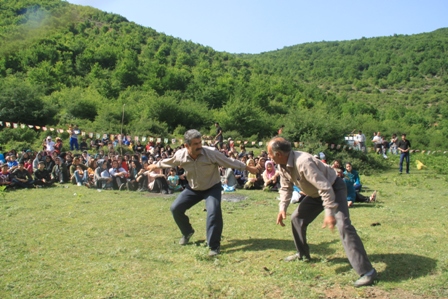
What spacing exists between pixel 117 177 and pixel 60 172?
7.74ft

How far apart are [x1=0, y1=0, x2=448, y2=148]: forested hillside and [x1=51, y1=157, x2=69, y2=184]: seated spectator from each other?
3.96 meters

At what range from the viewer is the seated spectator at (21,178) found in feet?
43.8

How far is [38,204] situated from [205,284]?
7017 mm

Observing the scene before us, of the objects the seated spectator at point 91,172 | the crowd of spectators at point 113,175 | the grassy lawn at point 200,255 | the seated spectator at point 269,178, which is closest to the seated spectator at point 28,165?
the crowd of spectators at point 113,175

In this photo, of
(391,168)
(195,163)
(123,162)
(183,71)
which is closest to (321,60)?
(183,71)

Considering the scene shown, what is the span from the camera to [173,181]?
531 inches

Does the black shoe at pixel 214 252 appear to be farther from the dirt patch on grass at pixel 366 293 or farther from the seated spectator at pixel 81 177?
the seated spectator at pixel 81 177

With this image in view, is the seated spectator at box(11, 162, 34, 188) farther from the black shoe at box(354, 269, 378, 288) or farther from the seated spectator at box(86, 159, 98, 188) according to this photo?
the black shoe at box(354, 269, 378, 288)

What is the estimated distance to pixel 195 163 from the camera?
6.35 metres

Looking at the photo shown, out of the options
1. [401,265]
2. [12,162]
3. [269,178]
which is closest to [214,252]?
[401,265]

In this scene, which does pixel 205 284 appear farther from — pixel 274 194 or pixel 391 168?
pixel 391 168

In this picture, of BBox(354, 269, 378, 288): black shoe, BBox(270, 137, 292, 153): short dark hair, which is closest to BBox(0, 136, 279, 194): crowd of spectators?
BBox(270, 137, 292, 153): short dark hair

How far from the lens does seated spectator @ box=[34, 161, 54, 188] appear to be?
45.4 ft

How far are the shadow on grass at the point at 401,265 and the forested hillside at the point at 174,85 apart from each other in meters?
5.14
